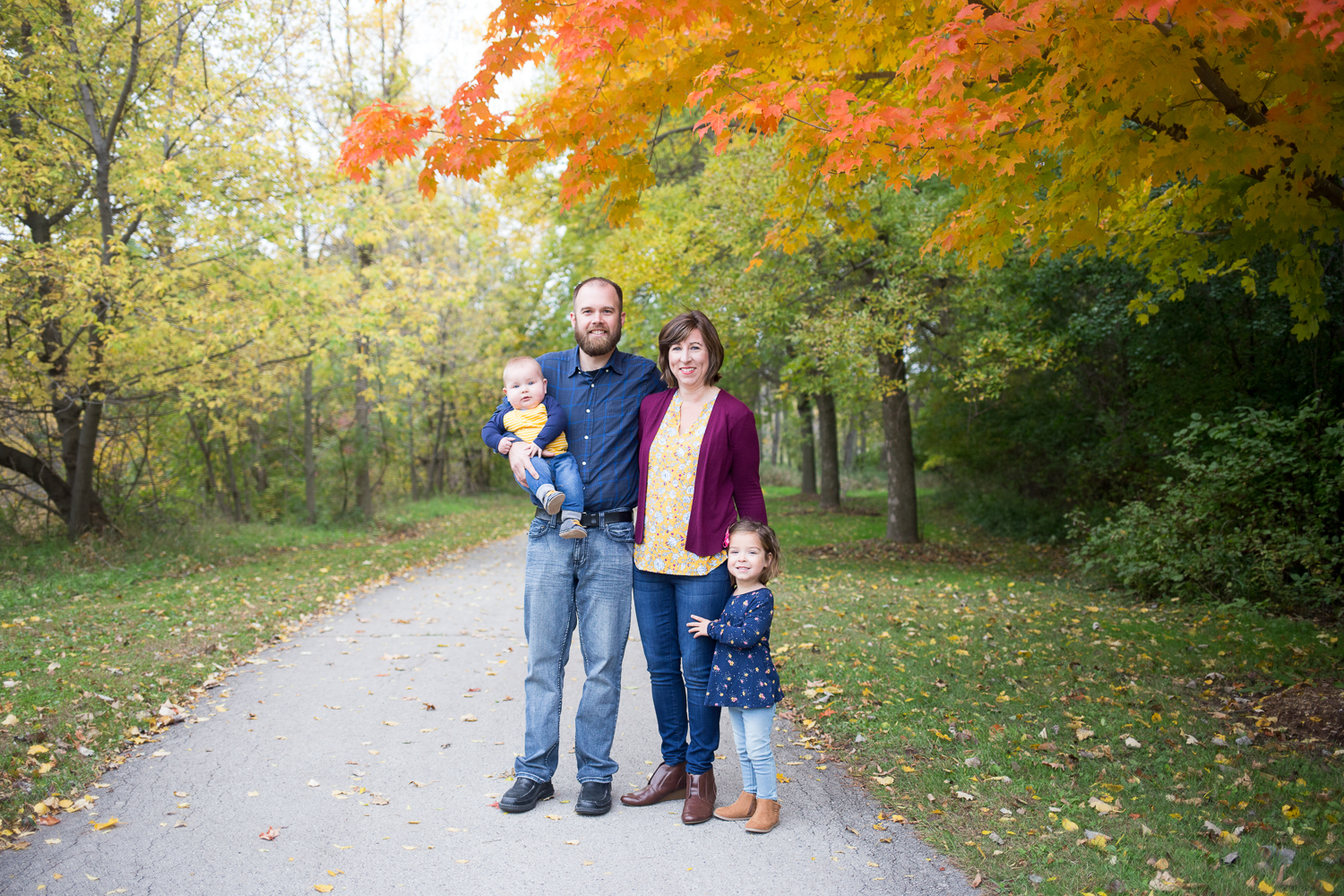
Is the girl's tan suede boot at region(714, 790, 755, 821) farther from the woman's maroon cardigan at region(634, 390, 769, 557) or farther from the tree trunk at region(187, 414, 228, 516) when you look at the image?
the tree trunk at region(187, 414, 228, 516)

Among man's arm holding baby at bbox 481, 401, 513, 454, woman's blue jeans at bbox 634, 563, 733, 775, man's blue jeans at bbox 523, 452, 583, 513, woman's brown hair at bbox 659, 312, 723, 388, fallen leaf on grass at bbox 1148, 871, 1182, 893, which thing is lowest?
fallen leaf on grass at bbox 1148, 871, 1182, 893

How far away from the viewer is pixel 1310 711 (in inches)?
207

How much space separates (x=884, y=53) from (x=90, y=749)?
6.44 metres

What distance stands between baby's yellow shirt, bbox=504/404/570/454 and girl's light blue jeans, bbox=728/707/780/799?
1.42 m

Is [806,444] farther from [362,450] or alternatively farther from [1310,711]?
[1310,711]

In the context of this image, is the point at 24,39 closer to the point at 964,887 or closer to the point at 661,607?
the point at 661,607

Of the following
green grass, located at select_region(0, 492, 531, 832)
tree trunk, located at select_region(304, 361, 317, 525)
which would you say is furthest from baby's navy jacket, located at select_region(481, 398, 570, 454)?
tree trunk, located at select_region(304, 361, 317, 525)

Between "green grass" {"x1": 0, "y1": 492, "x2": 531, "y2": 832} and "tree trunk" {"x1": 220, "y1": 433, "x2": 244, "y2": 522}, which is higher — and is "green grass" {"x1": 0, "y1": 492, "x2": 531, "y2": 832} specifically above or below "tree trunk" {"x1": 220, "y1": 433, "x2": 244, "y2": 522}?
below

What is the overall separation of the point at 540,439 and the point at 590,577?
0.69m

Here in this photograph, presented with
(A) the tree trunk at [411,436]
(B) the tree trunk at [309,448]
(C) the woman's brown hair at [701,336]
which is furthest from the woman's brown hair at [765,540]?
(A) the tree trunk at [411,436]

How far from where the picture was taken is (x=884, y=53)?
5.84 meters

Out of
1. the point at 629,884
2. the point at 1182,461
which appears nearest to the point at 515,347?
the point at 1182,461

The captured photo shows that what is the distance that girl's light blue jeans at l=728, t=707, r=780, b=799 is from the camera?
11.9 ft

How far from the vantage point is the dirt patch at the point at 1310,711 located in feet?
16.1
